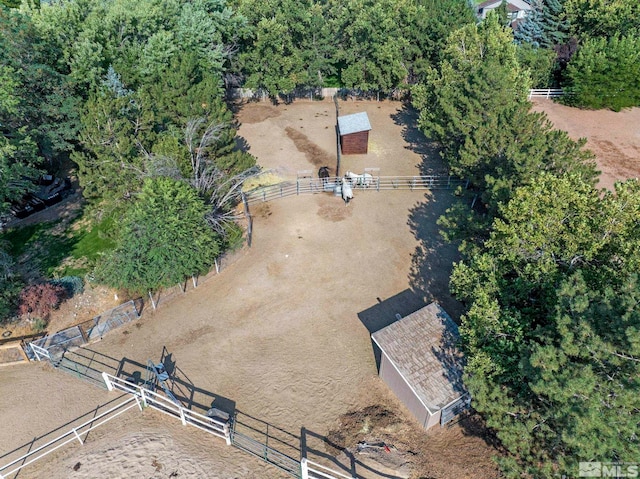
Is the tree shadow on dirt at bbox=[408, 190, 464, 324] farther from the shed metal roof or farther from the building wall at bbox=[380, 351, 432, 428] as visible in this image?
the shed metal roof

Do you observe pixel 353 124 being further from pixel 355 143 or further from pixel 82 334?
pixel 82 334

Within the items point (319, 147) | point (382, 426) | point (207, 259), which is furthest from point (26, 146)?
point (382, 426)

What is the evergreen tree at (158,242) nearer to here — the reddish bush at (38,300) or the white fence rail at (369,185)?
the reddish bush at (38,300)

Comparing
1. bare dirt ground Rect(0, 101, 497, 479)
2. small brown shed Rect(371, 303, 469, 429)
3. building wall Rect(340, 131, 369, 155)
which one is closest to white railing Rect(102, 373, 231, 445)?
bare dirt ground Rect(0, 101, 497, 479)

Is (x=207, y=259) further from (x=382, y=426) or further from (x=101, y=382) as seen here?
(x=382, y=426)

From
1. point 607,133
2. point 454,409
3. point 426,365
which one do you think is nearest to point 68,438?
point 426,365
